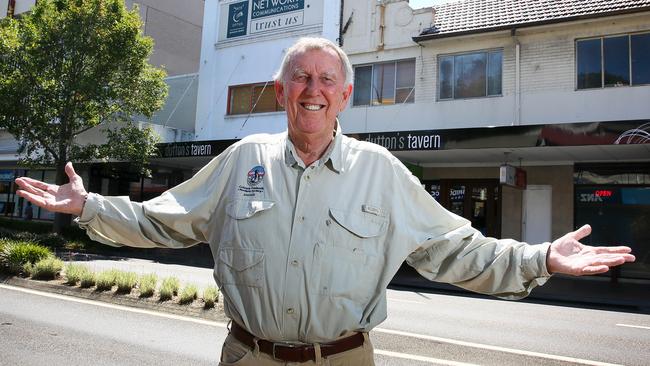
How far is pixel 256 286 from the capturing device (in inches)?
91.0

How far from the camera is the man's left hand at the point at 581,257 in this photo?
226 cm

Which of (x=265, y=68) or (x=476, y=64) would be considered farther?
(x=265, y=68)

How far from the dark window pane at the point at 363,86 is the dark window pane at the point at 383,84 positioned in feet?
0.71

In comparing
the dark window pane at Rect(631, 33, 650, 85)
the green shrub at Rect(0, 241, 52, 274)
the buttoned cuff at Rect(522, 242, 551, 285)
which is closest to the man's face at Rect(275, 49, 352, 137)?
the buttoned cuff at Rect(522, 242, 551, 285)

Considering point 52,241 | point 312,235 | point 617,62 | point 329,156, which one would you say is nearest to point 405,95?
point 617,62

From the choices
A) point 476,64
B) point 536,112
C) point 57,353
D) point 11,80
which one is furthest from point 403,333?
point 11,80

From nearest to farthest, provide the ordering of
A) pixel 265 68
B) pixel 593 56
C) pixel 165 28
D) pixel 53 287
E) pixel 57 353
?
1. pixel 57 353
2. pixel 53 287
3. pixel 593 56
4. pixel 265 68
5. pixel 165 28

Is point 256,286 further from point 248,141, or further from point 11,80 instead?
point 11,80

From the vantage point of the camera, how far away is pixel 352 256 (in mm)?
2357

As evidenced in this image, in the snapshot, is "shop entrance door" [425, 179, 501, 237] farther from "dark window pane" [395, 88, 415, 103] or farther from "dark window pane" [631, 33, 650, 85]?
"dark window pane" [631, 33, 650, 85]

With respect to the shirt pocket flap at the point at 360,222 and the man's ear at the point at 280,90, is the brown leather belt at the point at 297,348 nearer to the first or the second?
the shirt pocket flap at the point at 360,222

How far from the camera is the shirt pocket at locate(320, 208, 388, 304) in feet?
7.54

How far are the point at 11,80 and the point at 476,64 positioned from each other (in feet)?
50.0

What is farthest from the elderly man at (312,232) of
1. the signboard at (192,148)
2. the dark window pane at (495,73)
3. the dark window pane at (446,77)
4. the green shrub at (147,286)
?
the signboard at (192,148)
